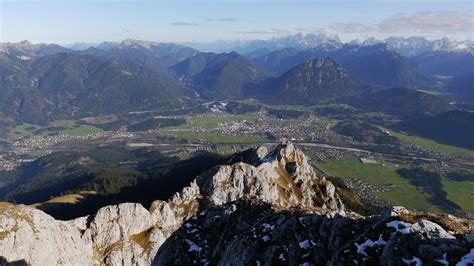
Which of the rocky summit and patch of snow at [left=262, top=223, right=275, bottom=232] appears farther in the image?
patch of snow at [left=262, top=223, right=275, bottom=232]

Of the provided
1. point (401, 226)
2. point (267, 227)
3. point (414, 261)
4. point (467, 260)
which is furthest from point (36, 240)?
point (467, 260)

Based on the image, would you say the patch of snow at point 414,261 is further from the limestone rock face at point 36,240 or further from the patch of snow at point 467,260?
the limestone rock face at point 36,240

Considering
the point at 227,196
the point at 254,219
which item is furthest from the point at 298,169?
the point at 254,219

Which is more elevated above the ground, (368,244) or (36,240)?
(368,244)

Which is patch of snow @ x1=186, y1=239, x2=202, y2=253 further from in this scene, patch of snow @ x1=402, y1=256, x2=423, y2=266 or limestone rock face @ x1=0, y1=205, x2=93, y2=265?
patch of snow @ x1=402, y1=256, x2=423, y2=266

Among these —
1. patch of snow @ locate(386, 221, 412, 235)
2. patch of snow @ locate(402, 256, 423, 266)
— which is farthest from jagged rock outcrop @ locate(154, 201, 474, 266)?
patch of snow @ locate(402, 256, 423, 266)

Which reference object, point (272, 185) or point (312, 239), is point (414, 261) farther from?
point (272, 185)
